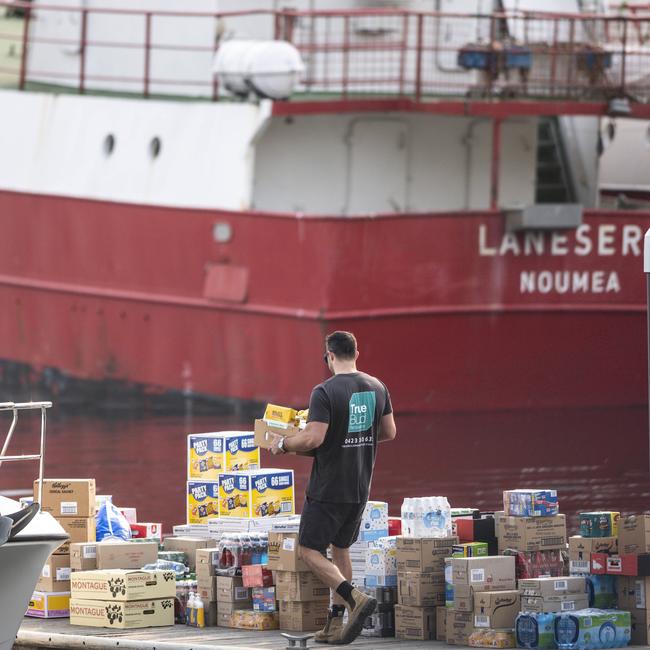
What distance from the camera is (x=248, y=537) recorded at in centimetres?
912

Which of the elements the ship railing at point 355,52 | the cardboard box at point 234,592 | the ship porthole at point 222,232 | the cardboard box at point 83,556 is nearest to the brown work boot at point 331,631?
the cardboard box at point 234,592

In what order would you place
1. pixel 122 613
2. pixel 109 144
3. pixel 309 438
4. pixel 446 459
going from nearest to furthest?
1. pixel 309 438
2. pixel 122 613
3. pixel 446 459
4. pixel 109 144

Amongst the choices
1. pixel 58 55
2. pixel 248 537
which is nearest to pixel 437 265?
pixel 58 55

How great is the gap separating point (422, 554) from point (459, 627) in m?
0.37

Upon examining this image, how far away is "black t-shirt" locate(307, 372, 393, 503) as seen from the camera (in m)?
8.38

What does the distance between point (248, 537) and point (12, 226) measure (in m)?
12.3

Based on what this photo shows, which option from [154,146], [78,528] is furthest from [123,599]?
[154,146]

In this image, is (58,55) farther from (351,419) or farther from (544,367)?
(351,419)

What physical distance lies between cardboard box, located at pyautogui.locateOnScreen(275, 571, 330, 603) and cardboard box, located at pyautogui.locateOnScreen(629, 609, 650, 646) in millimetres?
1374

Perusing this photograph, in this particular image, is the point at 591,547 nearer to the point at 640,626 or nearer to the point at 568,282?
the point at 640,626

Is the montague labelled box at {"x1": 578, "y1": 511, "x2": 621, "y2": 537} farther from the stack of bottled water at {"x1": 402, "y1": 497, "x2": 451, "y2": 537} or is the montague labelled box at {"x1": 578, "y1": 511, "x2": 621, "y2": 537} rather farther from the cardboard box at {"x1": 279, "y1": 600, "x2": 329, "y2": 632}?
the cardboard box at {"x1": 279, "y1": 600, "x2": 329, "y2": 632}

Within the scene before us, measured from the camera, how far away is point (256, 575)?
891 cm

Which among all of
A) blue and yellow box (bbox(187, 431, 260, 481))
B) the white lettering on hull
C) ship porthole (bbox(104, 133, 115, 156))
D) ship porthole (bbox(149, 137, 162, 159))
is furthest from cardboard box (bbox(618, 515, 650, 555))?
ship porthole (bbox(104, 133, 115, 156))

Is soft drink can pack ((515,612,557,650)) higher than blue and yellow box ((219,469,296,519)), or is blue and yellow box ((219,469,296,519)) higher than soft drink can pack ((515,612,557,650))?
blue and yellow box ((219,469,296,519))
